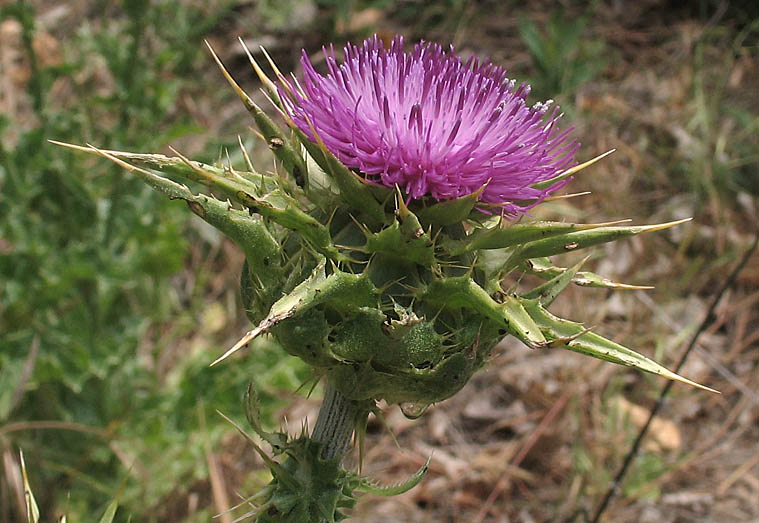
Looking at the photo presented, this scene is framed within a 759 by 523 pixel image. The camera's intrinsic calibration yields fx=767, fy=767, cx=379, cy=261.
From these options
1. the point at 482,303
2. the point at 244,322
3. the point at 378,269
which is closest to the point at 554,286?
the point at 482,303

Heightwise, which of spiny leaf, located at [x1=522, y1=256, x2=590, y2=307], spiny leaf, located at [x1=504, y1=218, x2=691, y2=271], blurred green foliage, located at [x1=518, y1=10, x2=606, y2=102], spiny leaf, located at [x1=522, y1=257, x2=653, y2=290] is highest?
spiny leaf, located at [x1=504, y1=218, x2=691, y2=271]

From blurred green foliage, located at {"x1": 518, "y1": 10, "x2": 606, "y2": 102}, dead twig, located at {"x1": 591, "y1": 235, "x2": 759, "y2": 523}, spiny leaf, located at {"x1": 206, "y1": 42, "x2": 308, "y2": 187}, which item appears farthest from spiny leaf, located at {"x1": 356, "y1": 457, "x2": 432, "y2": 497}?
blurred green foliage, located at {"x1": 518, "y1": 10, "x2": 606, "y2": 102}

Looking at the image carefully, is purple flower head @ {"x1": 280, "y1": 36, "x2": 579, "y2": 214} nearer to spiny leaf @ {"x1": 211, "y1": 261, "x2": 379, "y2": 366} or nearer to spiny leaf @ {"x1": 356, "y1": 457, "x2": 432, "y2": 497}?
spiny leaf @ {"x1": 211, "y1": 261, "x2": 379, "y2": 366}

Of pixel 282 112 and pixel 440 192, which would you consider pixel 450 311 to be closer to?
pixel 440 192

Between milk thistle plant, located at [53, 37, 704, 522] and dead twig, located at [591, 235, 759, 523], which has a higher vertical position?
milk thistle plant, located at [53, 37, 704, 522]

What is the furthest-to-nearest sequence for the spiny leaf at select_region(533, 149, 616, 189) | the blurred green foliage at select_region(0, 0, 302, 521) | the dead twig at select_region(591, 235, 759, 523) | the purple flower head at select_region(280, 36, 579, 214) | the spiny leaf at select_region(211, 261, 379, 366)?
the blurred green foliage at select_region(0, 0, 302, 521), the dead twig at select_region(591, 235, 759, 523), the spiny leaf at select_region(533, 149, 616, 189), the purple flower head at select_region(280, 36, 579, 214), the spiny leaf at select_region(211, 261, 379, 366)

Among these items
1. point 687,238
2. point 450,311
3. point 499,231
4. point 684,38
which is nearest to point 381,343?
point 450,311

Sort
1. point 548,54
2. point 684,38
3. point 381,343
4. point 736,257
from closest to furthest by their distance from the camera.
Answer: point 381,343 → point 736,257 → point 548,54 → point 684,38

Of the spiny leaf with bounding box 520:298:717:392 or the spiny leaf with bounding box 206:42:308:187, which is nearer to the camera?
the spiny leaf with bounding box 520:298:717:392

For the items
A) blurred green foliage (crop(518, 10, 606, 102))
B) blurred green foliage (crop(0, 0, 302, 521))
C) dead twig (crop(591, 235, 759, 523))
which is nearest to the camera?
dead twig (crop(591, 235, 759, 523))

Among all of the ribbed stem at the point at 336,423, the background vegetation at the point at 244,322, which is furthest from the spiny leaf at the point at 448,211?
the background vegetation at the point at 244,322
